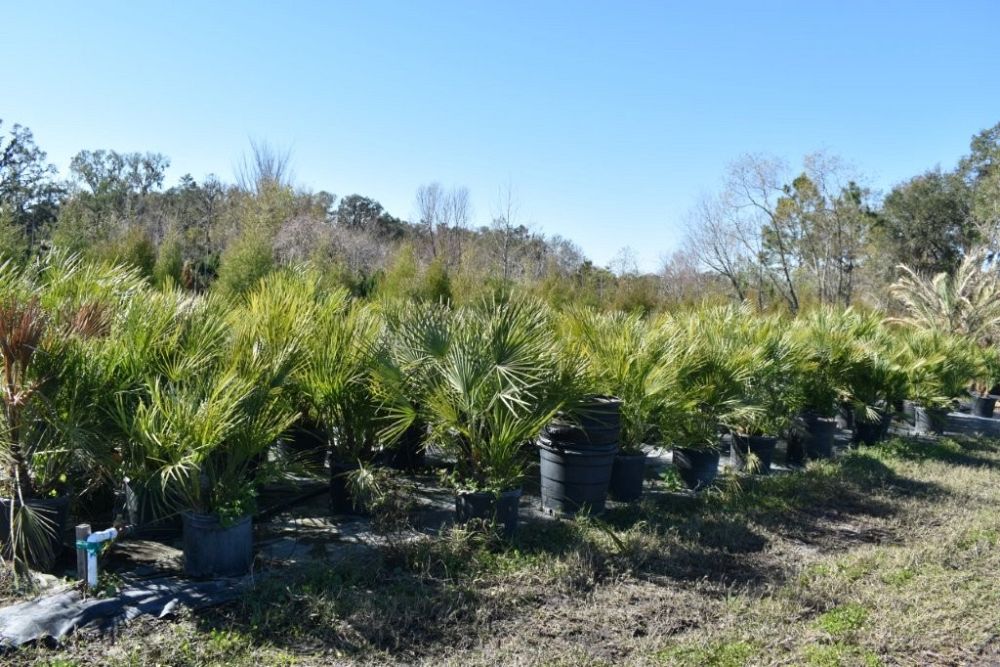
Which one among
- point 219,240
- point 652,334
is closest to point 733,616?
point 652,334

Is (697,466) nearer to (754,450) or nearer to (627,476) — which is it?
(627,476)

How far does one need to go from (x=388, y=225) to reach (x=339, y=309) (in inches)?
1823

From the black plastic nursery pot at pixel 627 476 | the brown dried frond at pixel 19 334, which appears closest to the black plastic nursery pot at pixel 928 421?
the black plastic nursery pot at pixel 627 476

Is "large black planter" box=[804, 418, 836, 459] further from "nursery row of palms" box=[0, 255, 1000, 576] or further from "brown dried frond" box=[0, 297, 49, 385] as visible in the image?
"brown dried frond" box=[0, 297, 49, 385]

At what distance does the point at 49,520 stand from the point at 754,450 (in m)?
6.90

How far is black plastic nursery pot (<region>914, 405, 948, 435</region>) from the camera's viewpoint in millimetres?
12191

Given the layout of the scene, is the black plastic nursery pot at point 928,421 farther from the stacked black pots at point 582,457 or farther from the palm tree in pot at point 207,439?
the palm tree in pot at point 207,439

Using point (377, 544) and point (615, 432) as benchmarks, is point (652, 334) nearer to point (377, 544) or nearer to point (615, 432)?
point (615, 432)

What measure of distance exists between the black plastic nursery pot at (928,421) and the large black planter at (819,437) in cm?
404

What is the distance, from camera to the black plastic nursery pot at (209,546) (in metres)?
Answer: 4.11

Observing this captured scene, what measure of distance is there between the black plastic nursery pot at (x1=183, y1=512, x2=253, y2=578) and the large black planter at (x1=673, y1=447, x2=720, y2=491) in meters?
4.32

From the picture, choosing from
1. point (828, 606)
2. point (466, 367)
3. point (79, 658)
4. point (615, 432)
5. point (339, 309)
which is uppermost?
point (339, 309)

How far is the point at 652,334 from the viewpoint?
22.2 ft

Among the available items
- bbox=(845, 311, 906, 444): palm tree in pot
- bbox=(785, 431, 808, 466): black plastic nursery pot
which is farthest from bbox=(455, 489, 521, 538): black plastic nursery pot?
bbox=(845, 311, 906, 444): palm tree in pot
